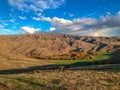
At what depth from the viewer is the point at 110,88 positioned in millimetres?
23953

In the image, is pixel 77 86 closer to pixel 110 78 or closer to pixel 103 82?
pixel 103 82

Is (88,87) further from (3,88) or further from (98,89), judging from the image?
(3,88)

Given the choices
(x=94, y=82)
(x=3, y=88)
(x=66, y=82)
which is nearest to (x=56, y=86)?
(x=66, y=82)

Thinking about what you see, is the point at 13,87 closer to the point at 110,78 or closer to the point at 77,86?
the point at 77,86

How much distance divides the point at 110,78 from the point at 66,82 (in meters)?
5.73

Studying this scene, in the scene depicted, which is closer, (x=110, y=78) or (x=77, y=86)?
(x=77, y=86)

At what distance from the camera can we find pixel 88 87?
2481 cm

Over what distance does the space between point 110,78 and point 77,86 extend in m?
5.55

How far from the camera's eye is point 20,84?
1142 inches

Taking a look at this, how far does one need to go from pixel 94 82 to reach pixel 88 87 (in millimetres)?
2757

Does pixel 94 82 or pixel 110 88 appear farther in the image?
pixel 94 82

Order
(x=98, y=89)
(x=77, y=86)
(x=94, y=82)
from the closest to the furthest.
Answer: (x=98, y=89)
(x=77, y=86)
(x=94, y=82)

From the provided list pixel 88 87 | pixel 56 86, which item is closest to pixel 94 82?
pixel 88 87

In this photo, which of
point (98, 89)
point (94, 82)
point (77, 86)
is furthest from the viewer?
point (94, 82)
